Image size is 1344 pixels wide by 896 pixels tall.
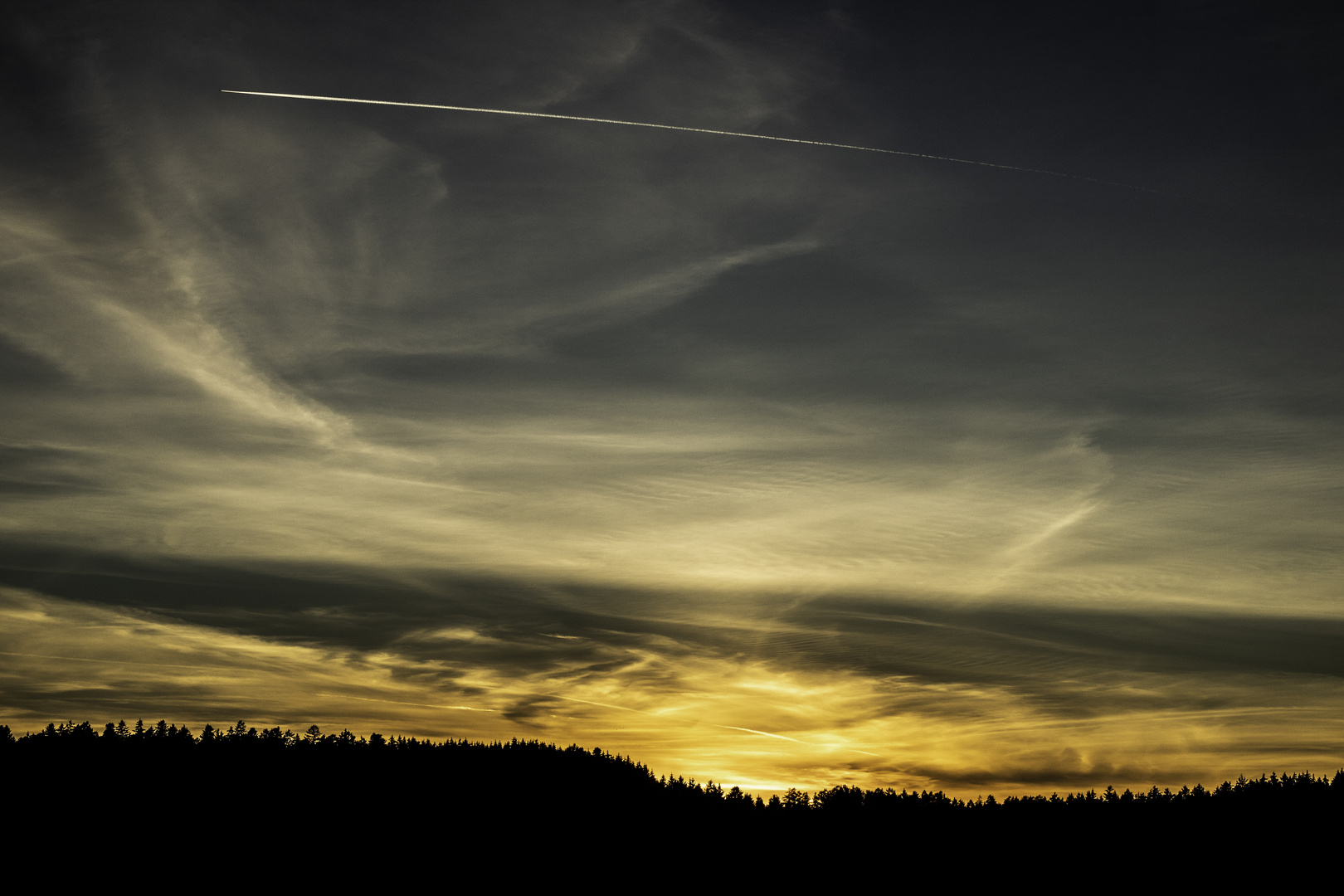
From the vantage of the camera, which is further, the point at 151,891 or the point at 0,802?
the point at 0,802

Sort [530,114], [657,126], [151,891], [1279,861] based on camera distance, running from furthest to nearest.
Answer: [1279,861], [151,891], [530,114], [657,126]

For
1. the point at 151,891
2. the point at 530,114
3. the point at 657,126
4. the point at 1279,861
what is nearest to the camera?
the point at 657,126

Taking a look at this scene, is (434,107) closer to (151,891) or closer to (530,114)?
(530,114)

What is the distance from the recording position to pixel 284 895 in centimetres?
18538

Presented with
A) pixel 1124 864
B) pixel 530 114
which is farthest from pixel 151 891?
pixel 1124 864

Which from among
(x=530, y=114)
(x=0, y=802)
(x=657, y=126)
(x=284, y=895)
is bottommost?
(x=284, y=895)

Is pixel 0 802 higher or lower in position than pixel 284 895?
higher

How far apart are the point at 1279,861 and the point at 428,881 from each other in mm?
157383

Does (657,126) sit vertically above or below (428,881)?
above

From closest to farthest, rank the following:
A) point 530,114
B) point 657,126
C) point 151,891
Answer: point 657,126, point 530,114, point 151,891

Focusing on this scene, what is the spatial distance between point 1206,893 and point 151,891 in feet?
611

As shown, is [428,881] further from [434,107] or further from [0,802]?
[434,107]

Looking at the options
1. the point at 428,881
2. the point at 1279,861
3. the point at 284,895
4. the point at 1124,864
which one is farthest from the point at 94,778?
the point at 1279,861

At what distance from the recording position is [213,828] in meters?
192
